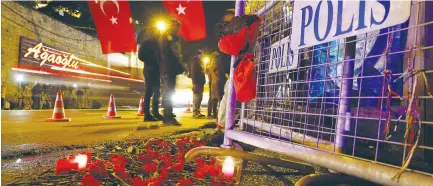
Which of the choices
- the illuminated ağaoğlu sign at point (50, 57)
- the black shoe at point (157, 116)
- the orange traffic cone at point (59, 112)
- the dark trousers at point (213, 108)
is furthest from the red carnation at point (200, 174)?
the illuminated ağaoğlu sign at point (50, 57)

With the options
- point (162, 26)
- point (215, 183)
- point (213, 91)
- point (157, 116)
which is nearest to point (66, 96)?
point (213, 91)

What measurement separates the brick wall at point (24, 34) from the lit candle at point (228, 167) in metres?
13.1

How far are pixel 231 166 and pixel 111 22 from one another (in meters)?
18.4

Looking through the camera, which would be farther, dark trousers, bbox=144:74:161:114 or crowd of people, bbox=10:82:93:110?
crowd of people, bbox=10:82:93:110

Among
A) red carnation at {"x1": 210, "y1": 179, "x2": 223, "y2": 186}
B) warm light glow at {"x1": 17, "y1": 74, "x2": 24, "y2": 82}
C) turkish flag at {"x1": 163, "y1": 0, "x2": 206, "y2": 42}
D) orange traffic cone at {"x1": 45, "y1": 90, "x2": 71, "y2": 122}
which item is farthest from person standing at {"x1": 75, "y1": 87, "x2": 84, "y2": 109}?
red carnation at {"x1": 210, "y1": 179, "x2": 223, "y2": 186}

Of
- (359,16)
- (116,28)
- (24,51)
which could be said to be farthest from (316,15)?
(116,28)

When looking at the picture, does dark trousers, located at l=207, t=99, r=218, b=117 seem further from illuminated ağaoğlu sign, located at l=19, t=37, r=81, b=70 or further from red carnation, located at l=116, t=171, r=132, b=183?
illuminated ağaoğlu sign, located at l=19, t=37, r=81, b=70

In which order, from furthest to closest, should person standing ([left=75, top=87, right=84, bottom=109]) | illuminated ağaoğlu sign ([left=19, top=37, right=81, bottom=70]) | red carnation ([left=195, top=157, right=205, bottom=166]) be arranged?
person standing ([left=75, top=87, right=84, bottom=109]), illuminated ağaoğlu sign ([left=19, top=37, right=81, bottom=70]), red carnation ([left=195, top=157, right=205, bottom=166])

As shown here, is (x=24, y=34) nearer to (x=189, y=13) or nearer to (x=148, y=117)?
(x=189, y=13)

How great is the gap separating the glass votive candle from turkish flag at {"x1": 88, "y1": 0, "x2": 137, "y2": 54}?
15349 mm

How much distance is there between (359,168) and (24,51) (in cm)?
1548

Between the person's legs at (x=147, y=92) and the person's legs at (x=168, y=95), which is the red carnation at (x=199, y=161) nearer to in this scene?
the person's legs at (x=168, y=95)

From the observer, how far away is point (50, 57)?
47.9 ft

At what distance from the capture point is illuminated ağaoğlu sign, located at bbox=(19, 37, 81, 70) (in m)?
12.8
